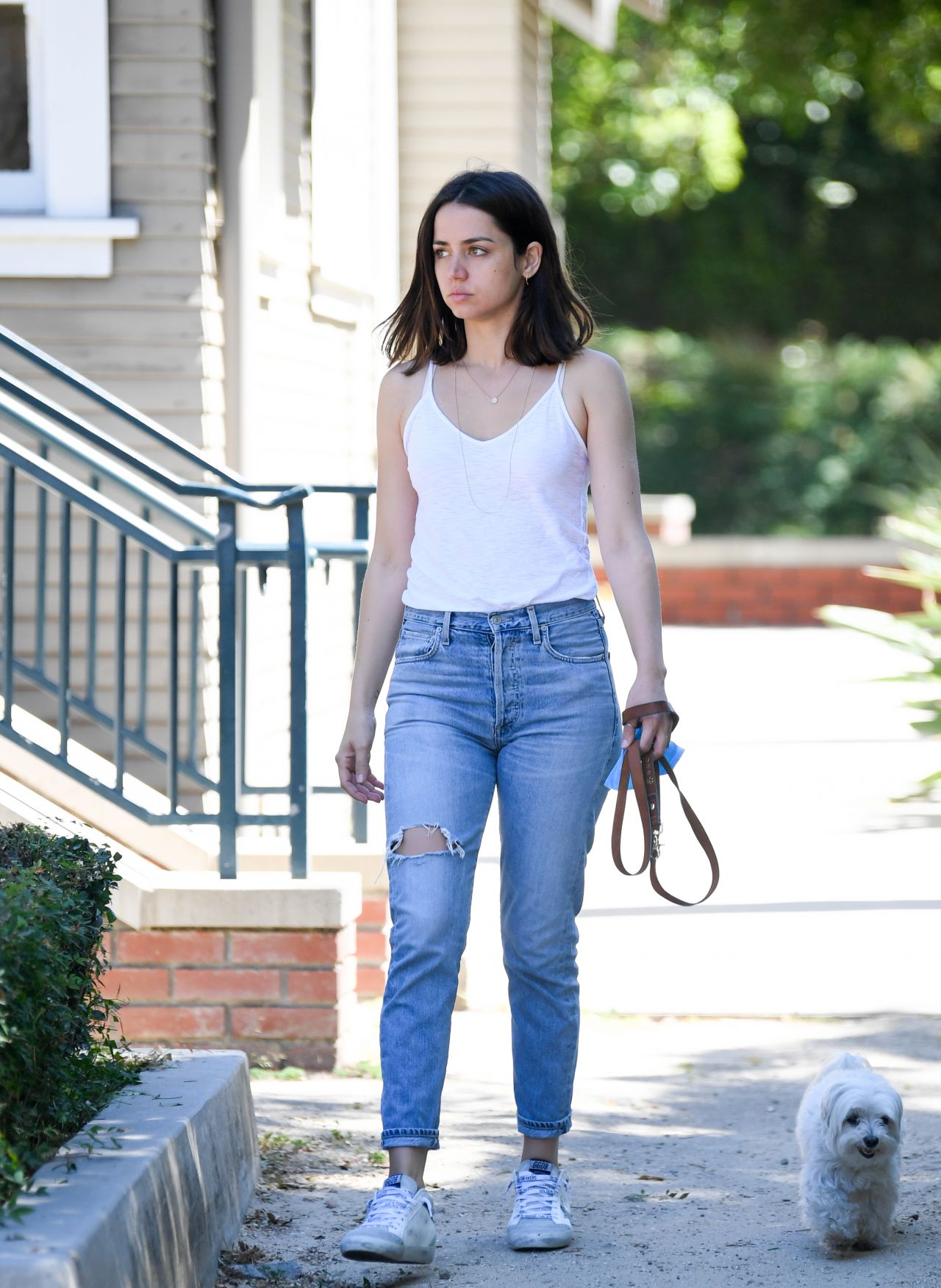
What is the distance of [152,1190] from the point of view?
272 centimetres

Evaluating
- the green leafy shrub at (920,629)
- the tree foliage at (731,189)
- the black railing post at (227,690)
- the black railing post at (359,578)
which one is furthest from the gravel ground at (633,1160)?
the tree foliage at (731,189)

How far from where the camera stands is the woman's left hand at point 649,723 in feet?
10.3

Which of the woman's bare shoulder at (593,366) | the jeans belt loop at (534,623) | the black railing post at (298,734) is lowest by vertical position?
the black railing post at (298,734)

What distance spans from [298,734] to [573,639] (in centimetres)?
183

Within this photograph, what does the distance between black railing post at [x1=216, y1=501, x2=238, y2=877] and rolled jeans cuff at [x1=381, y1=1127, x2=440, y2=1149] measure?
1.77m

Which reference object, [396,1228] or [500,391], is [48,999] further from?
[500,391]

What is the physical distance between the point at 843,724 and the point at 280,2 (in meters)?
6.00

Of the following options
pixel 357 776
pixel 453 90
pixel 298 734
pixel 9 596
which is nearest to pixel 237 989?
pixel 298 734

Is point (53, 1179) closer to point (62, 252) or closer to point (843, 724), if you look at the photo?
point (62, 252)

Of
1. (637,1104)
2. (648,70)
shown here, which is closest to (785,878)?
(637,1104)

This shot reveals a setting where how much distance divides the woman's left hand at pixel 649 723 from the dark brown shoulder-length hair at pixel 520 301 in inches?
23.6

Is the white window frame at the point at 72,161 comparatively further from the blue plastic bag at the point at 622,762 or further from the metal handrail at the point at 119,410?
the blue plastic bag at the point at 622,762

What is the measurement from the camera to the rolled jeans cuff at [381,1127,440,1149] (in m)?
3.08

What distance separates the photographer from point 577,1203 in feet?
12.1
